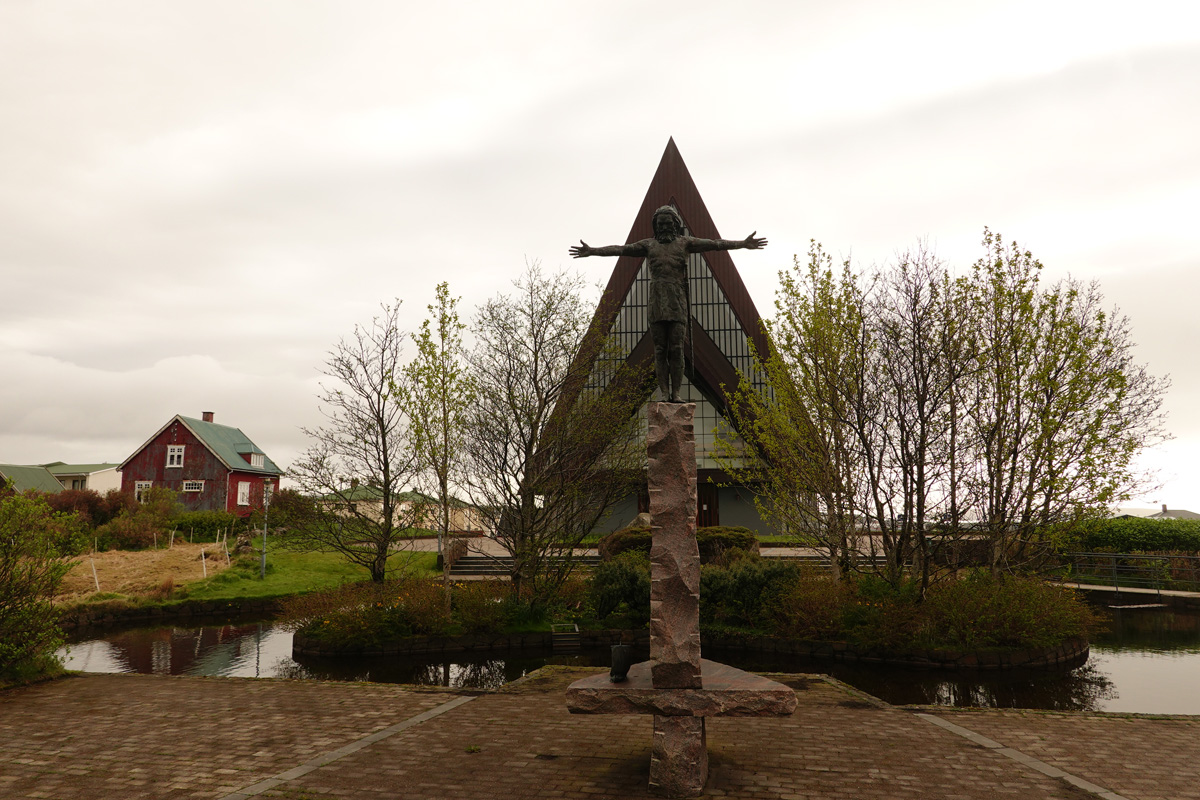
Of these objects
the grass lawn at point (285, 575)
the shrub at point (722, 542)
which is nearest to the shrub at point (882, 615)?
the shrub at point (722, 542)

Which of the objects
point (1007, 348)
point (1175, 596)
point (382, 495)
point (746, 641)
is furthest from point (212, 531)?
point (1175, 596)

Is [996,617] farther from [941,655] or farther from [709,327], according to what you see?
[709,327]

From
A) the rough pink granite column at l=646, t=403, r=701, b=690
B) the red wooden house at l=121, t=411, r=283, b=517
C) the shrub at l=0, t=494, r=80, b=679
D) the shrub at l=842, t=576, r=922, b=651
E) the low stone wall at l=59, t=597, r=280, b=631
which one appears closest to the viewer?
the rough pink granite column at l=646, t=403, r=701, b=690

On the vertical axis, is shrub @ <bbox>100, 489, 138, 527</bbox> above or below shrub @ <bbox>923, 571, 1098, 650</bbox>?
above

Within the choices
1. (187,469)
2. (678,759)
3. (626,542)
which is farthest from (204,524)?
(678,759)

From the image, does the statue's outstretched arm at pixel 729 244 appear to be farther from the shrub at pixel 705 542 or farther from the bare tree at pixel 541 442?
the shrub at pixel 705 542

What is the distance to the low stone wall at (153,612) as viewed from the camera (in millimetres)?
17895

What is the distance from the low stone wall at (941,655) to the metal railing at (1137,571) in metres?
7.59

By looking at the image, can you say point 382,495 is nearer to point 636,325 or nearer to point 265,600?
point 265,600

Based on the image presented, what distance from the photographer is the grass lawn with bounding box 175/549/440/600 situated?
2102cm

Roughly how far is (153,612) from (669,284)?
18.6 metres

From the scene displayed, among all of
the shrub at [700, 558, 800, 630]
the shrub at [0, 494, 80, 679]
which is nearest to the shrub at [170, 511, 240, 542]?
the shrub at [0, 494, 80, 679]

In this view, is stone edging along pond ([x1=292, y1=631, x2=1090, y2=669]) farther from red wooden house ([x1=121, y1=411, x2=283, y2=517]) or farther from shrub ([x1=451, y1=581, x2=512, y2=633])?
red wooden house ([x1=121, y1=411, x2=283, y2=517])

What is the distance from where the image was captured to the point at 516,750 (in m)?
6.64
